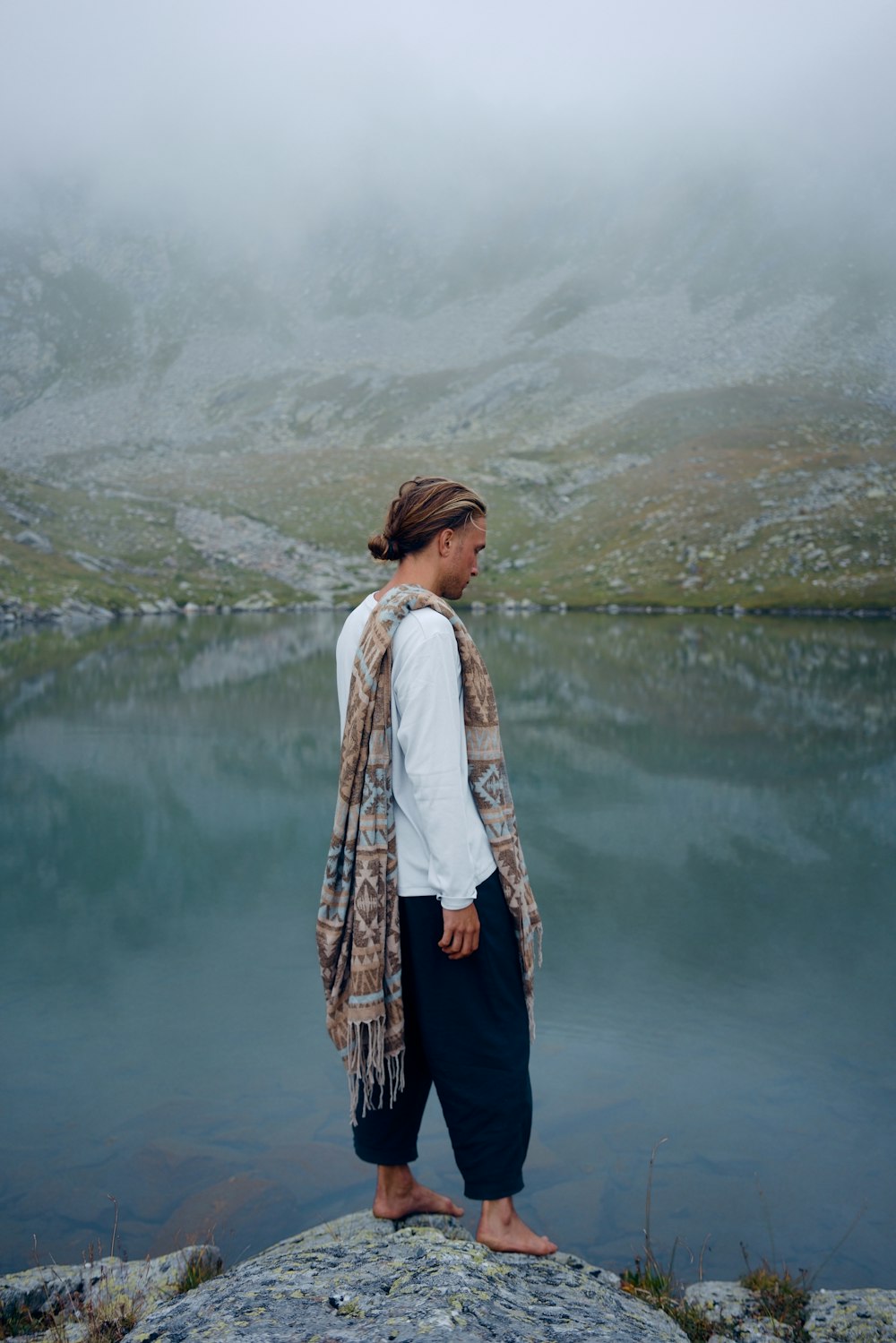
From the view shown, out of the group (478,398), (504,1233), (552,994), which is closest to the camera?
(504,1233)

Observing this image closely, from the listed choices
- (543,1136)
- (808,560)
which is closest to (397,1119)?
(543,1136)

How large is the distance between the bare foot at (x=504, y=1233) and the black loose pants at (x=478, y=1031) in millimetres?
99

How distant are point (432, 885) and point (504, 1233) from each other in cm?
153

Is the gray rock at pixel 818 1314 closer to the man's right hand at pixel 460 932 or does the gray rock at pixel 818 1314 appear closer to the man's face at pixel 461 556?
the man's right hand at pixel 460 932

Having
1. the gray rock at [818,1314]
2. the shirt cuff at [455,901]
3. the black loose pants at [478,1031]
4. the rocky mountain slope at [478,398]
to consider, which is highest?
the rocky mountain slope at [478,398]

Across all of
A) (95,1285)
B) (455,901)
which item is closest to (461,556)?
(455,901)

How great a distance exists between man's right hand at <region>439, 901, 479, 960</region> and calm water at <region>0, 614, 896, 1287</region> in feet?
7.75

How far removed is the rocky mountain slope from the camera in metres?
63.8

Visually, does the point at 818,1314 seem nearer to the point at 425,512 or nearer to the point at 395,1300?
the point at 395,1300

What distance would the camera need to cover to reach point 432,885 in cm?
371

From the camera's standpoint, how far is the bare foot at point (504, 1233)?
12.8 ft

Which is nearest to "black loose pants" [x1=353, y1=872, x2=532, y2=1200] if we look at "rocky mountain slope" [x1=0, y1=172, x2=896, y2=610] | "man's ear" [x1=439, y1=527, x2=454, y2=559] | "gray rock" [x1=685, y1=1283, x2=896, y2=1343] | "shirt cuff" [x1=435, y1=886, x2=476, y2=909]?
"shirt cuff" [x1=435, y1=886, x2=476, y2=909]

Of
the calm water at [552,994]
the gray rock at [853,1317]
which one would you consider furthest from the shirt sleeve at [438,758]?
the calm water at [552,994]

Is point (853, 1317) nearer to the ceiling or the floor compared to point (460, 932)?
nearer to the floor
